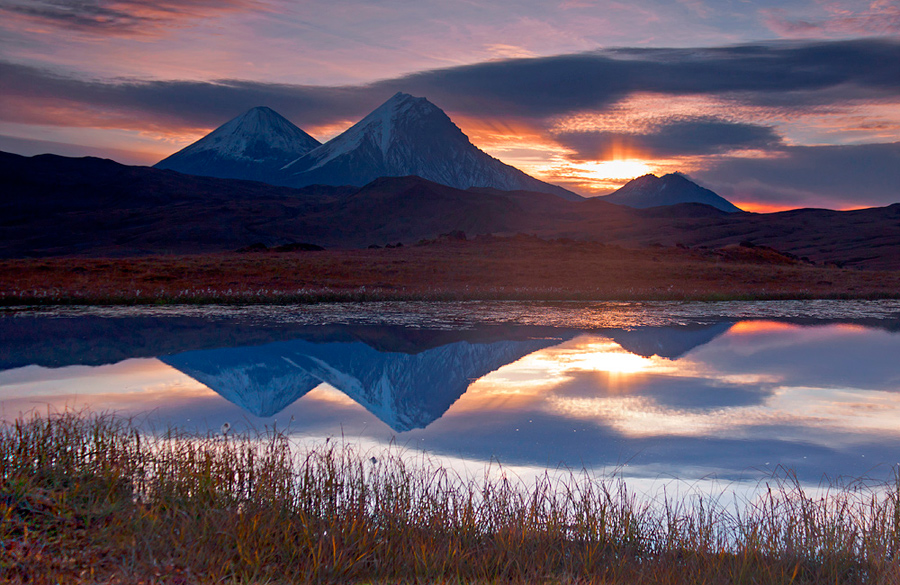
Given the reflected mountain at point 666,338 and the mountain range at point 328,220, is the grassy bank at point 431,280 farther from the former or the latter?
the mountain range at point 328,220

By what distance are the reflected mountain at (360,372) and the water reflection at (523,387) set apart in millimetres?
61

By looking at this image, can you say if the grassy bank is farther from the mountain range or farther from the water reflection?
the mountain range

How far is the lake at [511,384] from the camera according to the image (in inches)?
324

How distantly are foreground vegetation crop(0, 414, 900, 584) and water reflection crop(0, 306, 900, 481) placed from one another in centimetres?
247

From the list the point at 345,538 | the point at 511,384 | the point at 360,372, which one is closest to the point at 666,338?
the point at 511,384

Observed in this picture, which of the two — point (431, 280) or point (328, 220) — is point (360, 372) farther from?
point (328, 220)

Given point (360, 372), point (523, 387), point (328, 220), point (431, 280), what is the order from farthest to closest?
point (328, 220), point (431, 280), point (360, 372), point (523, 387)

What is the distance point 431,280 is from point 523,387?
24257mm

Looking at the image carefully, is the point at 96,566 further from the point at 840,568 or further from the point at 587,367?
the point at 587,367

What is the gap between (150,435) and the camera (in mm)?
8281

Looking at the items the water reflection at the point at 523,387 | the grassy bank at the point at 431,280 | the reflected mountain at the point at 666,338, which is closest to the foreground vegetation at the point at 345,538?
the water reflection at the point at 523,387

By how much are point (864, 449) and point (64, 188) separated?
173m

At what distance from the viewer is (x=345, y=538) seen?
184 inches

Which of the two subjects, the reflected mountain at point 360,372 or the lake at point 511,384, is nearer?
Answer: the lake at point 511,384
